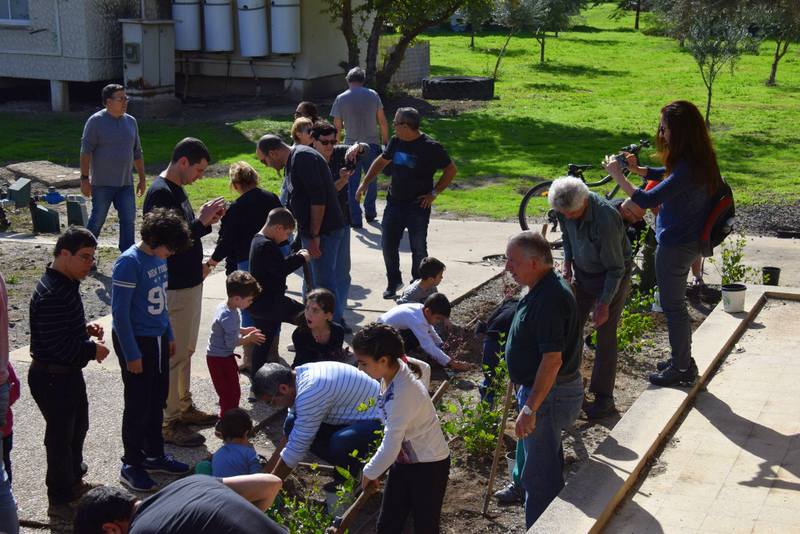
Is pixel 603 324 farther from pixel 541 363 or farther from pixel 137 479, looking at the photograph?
pixel 137 479

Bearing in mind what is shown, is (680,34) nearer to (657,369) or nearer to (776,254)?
(776,254)

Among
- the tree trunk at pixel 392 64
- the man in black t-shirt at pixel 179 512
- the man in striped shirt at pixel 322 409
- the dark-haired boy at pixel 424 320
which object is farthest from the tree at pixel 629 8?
the man in black t-shirt at pixel 179 512

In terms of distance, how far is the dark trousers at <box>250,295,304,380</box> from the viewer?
24.1ft

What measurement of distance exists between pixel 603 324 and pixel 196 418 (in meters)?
2.72

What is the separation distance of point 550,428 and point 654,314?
174 inches

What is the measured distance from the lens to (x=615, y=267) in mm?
6430

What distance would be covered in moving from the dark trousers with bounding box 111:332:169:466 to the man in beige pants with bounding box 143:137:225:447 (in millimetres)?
568

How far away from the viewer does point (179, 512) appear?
3.65 m

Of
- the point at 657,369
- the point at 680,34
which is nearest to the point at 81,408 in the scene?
the point at 657,369

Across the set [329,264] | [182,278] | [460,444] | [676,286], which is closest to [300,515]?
[460,444]

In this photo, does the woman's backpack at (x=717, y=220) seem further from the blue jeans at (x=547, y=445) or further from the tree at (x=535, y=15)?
the tree at (x=535, y=15)

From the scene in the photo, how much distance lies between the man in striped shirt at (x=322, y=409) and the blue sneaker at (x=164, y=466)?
706mm

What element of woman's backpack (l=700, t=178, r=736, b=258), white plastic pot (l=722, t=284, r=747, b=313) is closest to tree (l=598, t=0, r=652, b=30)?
white plastic pot (l=722, t=284, r=747, b=313)

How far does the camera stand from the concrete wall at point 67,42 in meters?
21.3
